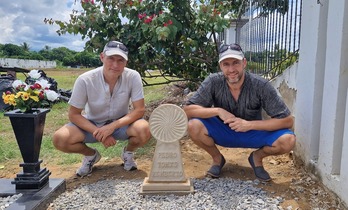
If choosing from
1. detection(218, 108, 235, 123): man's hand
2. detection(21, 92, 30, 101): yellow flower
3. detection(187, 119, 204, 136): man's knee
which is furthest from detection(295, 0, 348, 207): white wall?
detection(21, 92, 30, 101): yellow flower

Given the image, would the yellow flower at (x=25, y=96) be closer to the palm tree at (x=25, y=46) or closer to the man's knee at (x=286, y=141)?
the man's knee at (x=286, y=141)

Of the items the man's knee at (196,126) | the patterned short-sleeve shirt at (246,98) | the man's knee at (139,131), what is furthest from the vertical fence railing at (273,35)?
the man's knee at (139,131)

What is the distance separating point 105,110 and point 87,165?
59 cm

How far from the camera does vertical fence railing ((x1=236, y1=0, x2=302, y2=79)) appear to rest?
12.2 ft

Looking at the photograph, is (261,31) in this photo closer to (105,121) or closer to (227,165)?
(227,165)

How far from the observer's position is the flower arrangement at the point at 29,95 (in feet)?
8.76

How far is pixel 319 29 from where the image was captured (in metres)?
2.74

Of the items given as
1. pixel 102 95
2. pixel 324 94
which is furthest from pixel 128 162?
pixel 324 94

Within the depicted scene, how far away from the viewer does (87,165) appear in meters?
3.33

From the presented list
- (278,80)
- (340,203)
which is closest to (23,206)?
(340,203)

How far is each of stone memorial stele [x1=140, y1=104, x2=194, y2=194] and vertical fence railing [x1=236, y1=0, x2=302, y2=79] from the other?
169 centimetres

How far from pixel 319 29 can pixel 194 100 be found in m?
1.22

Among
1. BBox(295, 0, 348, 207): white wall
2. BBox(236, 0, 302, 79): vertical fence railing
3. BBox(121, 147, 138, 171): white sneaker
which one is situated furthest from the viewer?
BBox(236, 0, 302, 79): vertical fence railing

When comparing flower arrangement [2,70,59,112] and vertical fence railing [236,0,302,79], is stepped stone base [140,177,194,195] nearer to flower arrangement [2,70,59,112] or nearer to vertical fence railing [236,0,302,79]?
flower arrangement [2,70,59,112]
